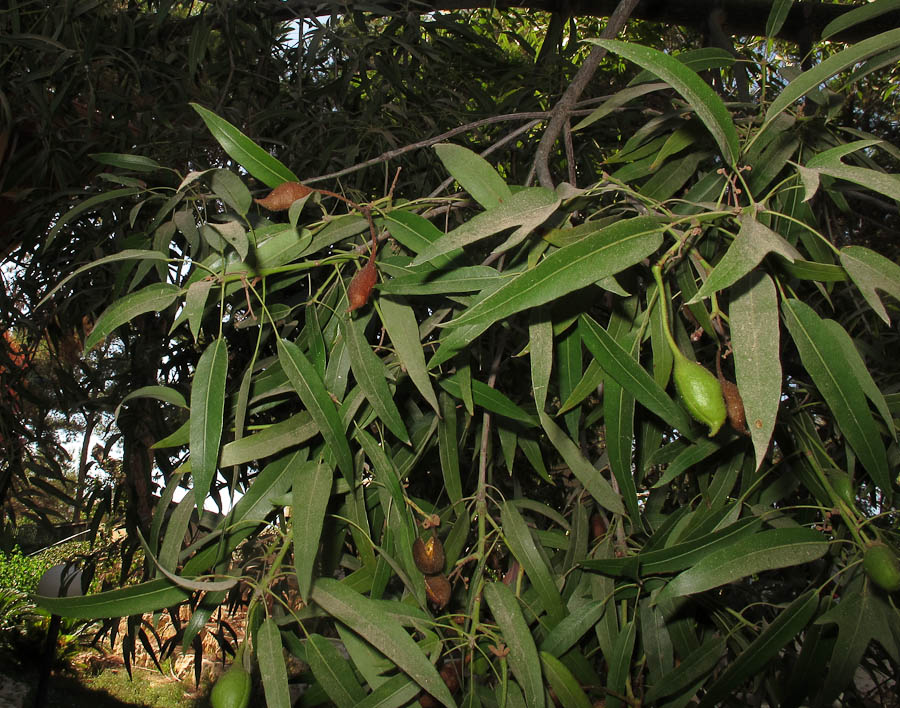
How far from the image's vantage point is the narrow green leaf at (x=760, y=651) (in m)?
0.59

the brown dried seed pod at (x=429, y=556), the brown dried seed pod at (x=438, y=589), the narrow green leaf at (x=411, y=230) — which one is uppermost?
the narrow green leaf at (x=411, y=230)

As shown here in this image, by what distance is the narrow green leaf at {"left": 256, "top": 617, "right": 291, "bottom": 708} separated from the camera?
0.55 meters

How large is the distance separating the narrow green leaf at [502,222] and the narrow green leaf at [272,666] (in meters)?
0.35

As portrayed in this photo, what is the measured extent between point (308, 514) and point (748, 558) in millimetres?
343

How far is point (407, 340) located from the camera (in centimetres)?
58

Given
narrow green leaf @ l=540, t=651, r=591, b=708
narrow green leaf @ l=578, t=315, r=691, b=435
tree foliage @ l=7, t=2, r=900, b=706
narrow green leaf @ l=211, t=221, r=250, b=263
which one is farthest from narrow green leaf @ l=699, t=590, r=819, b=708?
narrow green leaf @ l=211, t=221, r=250, b=263

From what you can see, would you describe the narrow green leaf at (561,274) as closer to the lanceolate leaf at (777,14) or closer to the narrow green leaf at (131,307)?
the narrow green leaf at (131,307)

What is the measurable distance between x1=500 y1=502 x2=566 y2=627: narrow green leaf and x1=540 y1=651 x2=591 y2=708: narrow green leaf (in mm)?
68

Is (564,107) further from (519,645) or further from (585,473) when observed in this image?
(519,645)

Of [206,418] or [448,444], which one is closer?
[206,418]

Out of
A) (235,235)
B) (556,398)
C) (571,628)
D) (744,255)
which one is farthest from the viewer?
(556,398)

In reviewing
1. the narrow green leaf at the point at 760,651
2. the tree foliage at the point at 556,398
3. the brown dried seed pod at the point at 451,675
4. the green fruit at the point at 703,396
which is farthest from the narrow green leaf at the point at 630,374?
the brown dried seed pod at the point at 451,675

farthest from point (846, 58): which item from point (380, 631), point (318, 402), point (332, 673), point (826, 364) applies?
point (332, 673)

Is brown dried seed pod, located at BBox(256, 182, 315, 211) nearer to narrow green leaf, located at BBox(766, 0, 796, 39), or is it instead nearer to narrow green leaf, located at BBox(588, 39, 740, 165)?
narrow green leaf, located at BBox(588, 39, 740, 165)
